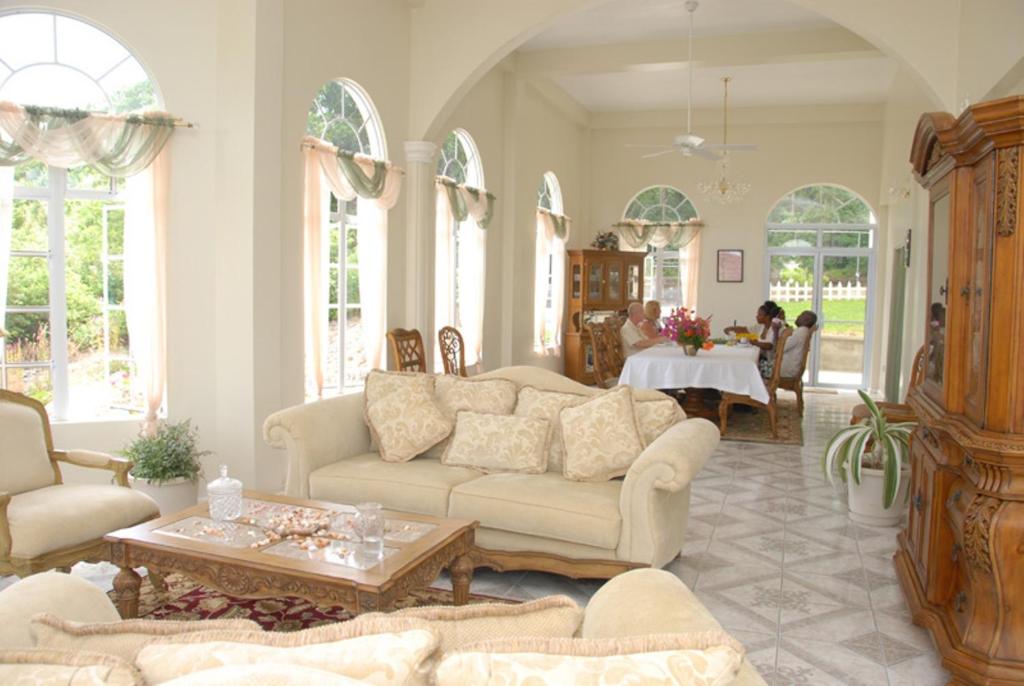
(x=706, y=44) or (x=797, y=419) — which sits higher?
(x=706, y=44)

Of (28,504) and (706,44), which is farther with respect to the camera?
(706,44)

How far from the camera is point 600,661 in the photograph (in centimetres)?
124

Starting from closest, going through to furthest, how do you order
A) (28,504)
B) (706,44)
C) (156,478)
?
(28,504) < (156,478) < (706,44)

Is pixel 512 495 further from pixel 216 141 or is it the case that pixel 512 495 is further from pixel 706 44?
pixel 706 44

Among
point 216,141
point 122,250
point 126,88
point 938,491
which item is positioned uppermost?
point 126,88

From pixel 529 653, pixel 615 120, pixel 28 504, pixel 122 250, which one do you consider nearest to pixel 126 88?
pixel 122 250

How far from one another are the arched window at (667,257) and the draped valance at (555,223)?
4.66 feet

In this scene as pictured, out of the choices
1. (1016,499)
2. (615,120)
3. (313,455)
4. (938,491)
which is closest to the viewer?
(1016,499)

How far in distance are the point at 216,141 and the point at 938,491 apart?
14.3 feet

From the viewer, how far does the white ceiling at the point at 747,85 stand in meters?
8.96

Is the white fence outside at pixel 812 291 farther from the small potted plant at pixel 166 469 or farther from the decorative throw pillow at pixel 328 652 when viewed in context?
the decorative throw pillow at pixel 328 652

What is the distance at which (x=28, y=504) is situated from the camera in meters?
3.39

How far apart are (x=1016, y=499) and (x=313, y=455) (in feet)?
10.1

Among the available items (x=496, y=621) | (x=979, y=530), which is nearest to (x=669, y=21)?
(x=979, y=530)
